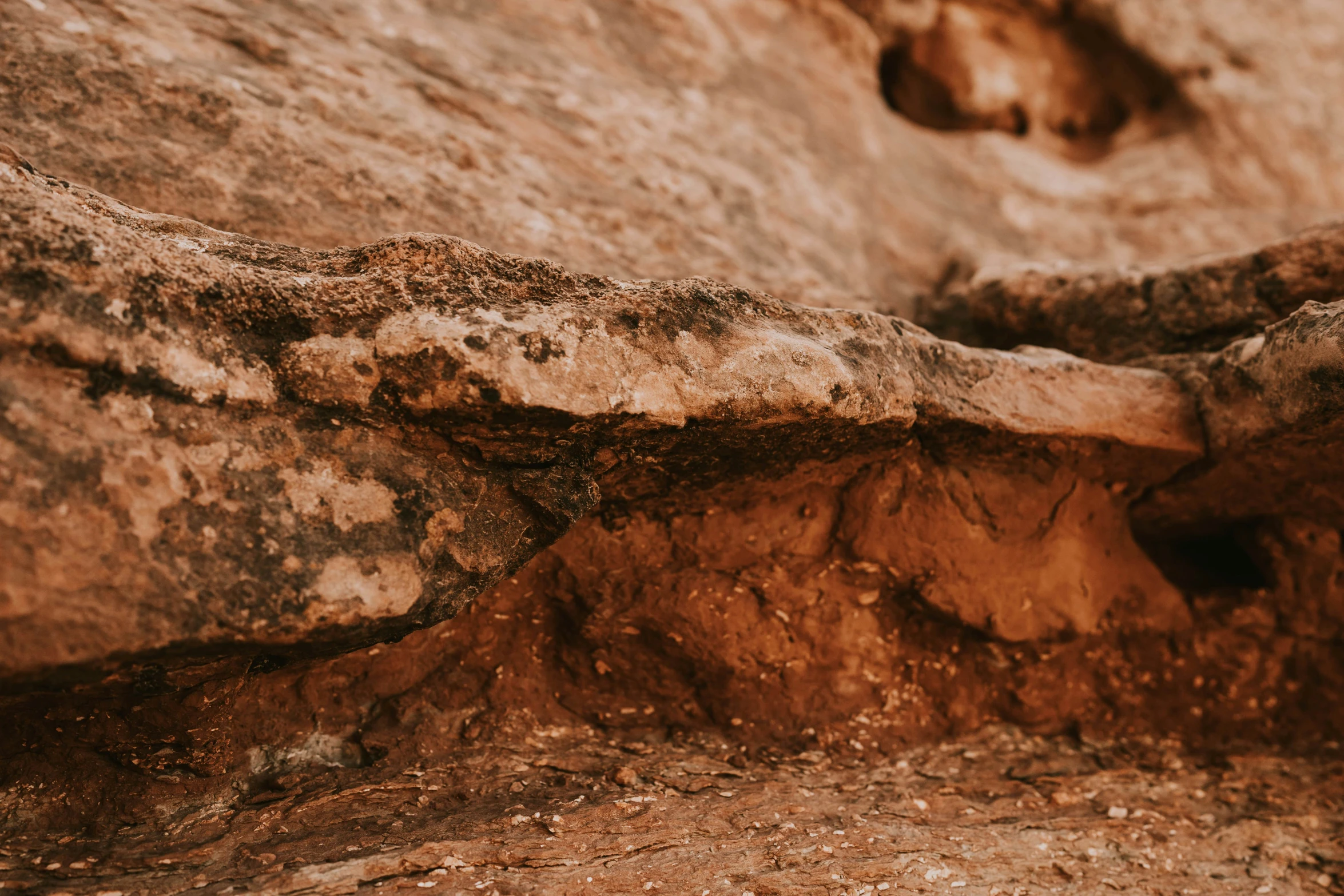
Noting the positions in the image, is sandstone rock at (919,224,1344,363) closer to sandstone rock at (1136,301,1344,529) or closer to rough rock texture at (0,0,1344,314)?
sandstone rock at (1136,301,1344,529)

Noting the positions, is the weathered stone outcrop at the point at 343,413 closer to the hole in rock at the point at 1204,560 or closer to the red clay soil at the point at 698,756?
the red clay soil at the point at 698,756

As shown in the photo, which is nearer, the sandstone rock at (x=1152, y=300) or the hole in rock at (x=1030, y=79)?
the sandstone rock at (x=1152, y=300)

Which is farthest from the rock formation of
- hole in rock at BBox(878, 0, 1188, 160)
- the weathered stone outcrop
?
hole in rock at BBox(878, 0, 1188, 160)

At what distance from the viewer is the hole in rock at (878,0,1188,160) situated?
15.0ft

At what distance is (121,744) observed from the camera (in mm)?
1768

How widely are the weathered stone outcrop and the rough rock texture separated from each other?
671 mm

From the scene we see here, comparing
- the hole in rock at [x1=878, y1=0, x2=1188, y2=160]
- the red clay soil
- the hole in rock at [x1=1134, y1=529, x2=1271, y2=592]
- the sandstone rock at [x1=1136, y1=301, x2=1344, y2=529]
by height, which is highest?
the hole in rock at [x1=878, y1=0, x2=1188, y2=160]

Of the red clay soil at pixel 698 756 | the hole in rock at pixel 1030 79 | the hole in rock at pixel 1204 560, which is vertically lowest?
the red clay soil at pixel 698 756

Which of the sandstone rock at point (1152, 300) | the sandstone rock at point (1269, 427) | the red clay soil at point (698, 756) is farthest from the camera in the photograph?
the sandstone rock at point (1152, 300)

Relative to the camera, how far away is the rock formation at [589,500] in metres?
1.40

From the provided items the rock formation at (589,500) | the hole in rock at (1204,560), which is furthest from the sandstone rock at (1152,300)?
the hole in rock at (1204,560)

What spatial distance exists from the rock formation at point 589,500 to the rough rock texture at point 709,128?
0.07 ft

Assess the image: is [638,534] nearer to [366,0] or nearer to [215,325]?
[215,325]

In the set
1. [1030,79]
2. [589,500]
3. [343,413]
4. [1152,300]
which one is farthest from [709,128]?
[1030,79]
